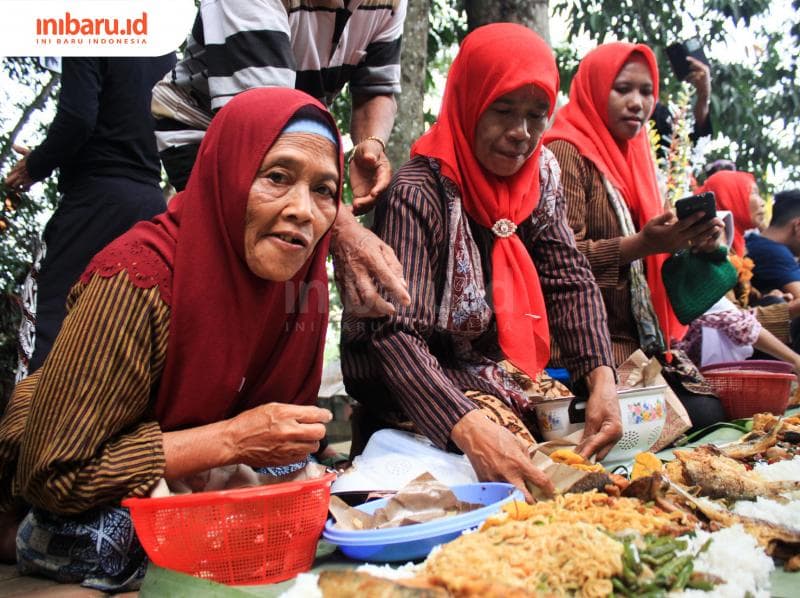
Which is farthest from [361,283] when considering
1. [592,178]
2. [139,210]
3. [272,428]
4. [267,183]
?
[592,178]

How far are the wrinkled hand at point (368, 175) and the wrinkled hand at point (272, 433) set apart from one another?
959mm

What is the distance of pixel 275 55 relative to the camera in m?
2.47

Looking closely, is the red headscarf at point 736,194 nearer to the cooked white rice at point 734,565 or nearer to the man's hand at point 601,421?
the man's hand at point 601,421

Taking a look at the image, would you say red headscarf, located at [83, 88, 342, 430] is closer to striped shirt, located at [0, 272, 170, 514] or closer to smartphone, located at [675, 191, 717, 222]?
striped shirt, located at [0, 272, 170, 514]

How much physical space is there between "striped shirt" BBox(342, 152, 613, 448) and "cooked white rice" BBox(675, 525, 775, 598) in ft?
2.87

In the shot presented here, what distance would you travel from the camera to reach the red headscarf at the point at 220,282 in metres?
1.96

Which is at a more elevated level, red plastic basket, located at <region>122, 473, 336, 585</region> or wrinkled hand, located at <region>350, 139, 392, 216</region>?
wrinkled hand, located at <region>350, 139, 392, 216</region>

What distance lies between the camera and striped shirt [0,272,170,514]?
180 cm

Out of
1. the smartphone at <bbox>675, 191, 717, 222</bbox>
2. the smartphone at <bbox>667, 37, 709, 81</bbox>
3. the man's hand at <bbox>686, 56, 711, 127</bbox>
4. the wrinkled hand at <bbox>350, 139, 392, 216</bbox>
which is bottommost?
the smartphone at <bbox>675, 191, 717, 222</bbox>

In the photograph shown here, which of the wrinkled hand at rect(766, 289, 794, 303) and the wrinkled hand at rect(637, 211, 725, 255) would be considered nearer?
the wrinkled hand at rect(637, 211, 725, 255)

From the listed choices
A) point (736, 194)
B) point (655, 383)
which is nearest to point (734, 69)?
point (736, 194)

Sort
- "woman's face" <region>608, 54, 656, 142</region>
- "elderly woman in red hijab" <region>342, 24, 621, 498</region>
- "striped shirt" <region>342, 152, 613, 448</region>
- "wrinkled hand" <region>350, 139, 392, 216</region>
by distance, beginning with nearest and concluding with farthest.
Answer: "striped shirt" <region>342, 152, 613, 448</region>
"wrinkled hand" <region>350, 139, 392, 216</region>
"elderly woman in red hijab" <region>342, 24, 621, 498</region>
"woman's face" <region>608, 54, 656, 142</region>

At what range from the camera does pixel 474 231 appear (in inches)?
119

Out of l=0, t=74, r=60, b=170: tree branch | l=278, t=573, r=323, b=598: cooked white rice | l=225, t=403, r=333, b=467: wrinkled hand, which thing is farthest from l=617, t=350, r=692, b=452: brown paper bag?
l=0, t=74, r=60, b=170: tree branch
